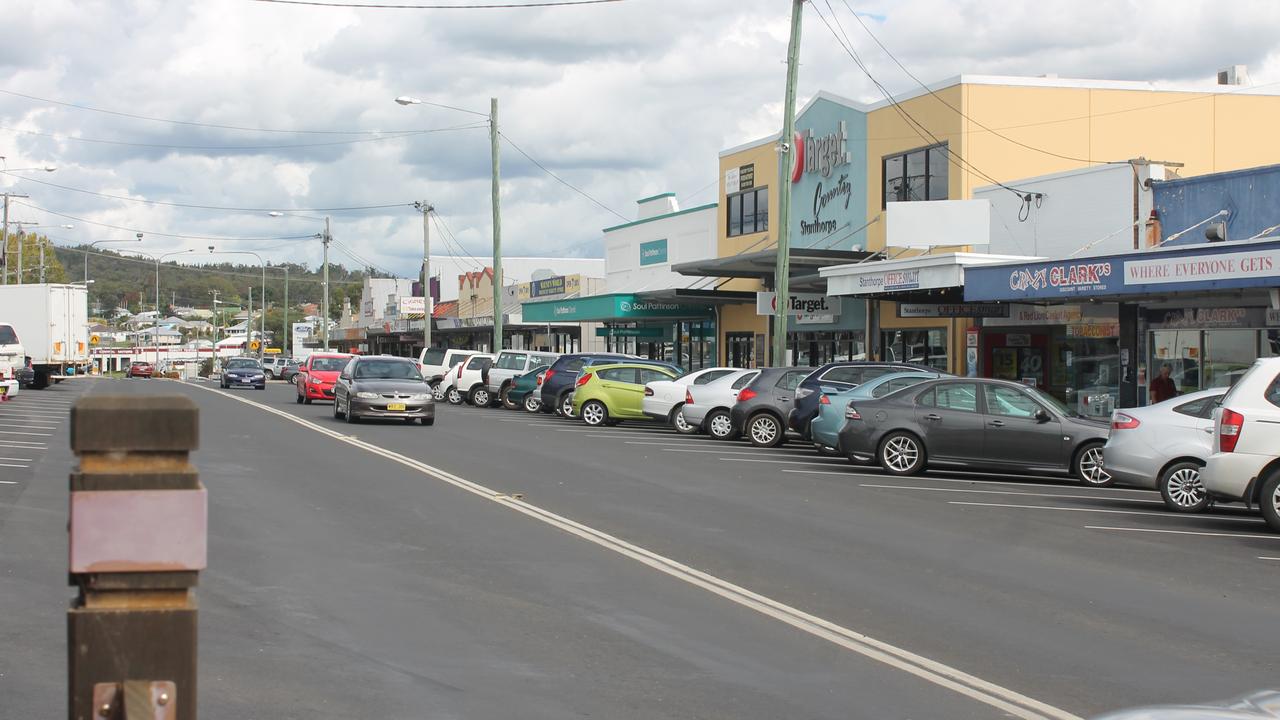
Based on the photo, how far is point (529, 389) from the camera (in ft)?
111

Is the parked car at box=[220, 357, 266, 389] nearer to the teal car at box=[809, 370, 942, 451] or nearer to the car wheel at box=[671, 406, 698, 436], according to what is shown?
the car wheel at box=[671, 406, 698, 436]

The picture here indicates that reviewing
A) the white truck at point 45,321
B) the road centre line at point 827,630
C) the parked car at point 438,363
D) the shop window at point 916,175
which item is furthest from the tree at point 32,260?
the road centre line at point 827,630

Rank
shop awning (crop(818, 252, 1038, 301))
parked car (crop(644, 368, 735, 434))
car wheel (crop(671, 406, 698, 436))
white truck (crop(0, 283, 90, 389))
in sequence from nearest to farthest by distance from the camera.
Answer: shop awning (crop(818, 252, 1038, 301)) < car wheel (crop(671, 406, 698, 436)) < parked car (crop(644, 368, 735, 434)) < white truck (crop(0, 283, 90, 389))

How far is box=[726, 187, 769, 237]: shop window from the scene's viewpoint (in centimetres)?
3912

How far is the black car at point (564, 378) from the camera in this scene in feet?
102

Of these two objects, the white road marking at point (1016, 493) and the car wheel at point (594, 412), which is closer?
the white road marking at point (1016, 493)

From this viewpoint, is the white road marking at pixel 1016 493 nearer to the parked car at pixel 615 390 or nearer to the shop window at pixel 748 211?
the parked car at pixel 615 390

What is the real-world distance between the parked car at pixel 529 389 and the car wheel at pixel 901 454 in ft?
53.7

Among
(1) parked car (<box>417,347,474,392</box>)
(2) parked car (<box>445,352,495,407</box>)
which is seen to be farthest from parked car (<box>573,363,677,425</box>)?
(1) parked car (<box>417,347,474,392</box>)

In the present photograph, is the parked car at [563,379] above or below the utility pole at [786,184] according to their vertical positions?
below

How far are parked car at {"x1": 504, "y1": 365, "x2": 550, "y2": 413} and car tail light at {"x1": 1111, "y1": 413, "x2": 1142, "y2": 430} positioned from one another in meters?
20.1

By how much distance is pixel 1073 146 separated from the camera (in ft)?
98.1

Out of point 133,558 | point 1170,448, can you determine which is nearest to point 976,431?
point 1170,448

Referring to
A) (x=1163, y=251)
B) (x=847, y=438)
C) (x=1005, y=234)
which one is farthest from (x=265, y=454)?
(x=1005, y=234)
